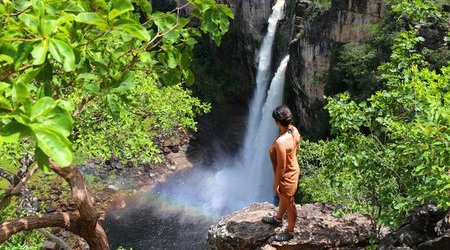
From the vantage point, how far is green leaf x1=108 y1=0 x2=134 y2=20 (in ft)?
9.93

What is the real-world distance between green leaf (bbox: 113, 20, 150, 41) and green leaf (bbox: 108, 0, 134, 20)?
76 millimetres

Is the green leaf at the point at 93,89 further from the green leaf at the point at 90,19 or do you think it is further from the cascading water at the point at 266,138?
the cascading water at the point at 266,138

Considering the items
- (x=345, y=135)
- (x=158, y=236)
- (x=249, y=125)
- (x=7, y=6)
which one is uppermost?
(x=7, y=6)

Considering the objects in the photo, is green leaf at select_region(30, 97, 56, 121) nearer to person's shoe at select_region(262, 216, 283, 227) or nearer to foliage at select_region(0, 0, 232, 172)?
foliage at select_region(0, 0, 232, 172)

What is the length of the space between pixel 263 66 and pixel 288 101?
13.4 feet

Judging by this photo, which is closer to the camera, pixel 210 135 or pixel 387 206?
pixel 387 206

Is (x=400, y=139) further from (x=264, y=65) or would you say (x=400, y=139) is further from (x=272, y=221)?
(x=264, y=65)

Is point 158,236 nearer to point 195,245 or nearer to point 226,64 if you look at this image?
point 195,245

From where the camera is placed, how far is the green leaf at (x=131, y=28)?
308 centimetres

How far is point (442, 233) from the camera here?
6.66 meters

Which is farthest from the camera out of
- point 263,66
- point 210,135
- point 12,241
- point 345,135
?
point 210,135

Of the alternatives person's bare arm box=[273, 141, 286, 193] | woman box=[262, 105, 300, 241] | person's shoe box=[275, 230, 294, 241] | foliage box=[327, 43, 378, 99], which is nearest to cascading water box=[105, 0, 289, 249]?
foliage box=[327, 43, 378, 99]

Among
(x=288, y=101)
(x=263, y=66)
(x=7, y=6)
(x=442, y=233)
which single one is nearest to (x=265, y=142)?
(x=288, y=101)

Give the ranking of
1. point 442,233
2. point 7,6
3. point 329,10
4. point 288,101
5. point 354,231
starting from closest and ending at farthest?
point 7,6
point 442,233
point 354,231
point 329,10
point 288,101
